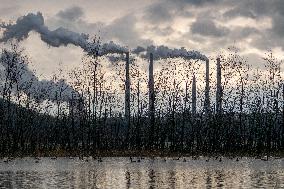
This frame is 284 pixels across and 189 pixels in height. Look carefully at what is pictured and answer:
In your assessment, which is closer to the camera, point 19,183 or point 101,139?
point 19,183

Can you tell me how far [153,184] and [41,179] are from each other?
7.79 metres

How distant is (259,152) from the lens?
8000 centimetres

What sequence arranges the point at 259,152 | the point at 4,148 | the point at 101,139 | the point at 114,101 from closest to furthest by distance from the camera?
the point at 4,148, the point at 259,152, the point at 101,139, the point at 114,101

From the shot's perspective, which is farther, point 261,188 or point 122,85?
point 122,85

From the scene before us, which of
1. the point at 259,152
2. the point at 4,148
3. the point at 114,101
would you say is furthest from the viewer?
the point at 114,101

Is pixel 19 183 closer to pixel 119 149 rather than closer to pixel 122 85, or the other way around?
pixel 119 149

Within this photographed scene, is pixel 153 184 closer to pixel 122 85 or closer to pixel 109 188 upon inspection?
pixel 109 188

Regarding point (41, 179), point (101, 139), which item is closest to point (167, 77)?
point (101, 139)

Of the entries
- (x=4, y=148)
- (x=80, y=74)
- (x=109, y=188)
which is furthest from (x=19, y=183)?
(x=80, y=74)

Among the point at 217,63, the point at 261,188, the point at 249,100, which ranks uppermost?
the point at 217,63

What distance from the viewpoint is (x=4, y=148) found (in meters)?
73.9

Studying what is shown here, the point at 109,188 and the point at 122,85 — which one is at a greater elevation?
the point at 122,85

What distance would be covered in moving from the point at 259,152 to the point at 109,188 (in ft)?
178

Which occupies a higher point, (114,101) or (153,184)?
(114,101)
